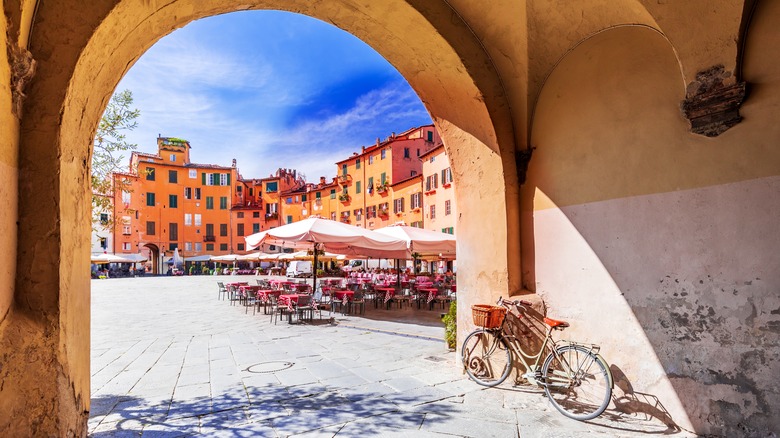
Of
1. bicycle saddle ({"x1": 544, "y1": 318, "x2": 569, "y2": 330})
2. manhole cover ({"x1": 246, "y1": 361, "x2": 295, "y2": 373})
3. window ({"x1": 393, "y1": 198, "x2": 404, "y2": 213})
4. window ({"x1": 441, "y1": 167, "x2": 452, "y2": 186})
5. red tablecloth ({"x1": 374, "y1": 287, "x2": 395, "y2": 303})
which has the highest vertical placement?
window ({"x1": 441, "y1": 167, "x2": 452, "y2": 186})

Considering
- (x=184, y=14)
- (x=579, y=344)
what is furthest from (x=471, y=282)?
(x=184, y=14)

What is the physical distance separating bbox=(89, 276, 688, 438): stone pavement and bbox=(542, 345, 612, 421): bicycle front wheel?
17 cm

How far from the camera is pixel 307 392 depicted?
4.86 meters

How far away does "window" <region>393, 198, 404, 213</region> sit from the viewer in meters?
41.3

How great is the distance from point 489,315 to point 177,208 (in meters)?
57.6

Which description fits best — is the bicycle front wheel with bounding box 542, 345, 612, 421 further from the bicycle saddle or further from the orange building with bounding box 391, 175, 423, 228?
the orange building with bounding box 391, 175, 423, 228

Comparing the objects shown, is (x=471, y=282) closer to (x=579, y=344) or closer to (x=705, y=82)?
(x=579, y=344)

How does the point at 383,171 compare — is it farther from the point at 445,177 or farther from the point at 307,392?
the point at 307,392

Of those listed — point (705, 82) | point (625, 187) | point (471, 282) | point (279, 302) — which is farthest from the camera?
point (279, 302)

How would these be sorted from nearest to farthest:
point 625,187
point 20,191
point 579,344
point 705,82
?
point 20,191 < point 705,82 < point 625,187 < point 579,344

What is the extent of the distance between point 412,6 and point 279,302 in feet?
26.4

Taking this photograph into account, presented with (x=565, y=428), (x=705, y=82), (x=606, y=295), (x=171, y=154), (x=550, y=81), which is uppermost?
(x=171, y=154)

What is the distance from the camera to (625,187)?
4.32 m

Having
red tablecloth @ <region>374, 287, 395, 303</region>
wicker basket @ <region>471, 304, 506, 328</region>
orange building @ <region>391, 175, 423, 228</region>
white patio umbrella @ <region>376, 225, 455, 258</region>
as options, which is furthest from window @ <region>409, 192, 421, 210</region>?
wicker basket @ <region>471, 304, 506, 328</region>
